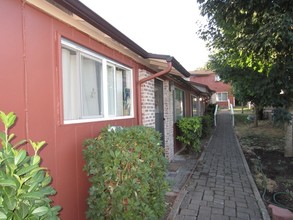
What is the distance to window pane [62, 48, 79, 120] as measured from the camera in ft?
11.3

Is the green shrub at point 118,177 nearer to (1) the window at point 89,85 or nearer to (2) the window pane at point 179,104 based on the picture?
(1) the window at point 89,85

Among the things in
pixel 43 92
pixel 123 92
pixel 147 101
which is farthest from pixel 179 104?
pixel 43 92

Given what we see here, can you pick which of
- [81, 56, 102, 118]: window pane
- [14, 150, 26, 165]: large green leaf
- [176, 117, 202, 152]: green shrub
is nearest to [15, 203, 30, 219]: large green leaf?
[14, 150, 26, 165]: large green leaf

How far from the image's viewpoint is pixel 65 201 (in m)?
3.28

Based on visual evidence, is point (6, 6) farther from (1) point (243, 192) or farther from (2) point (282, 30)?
(2) point (282, 30)

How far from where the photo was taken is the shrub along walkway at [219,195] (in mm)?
4555

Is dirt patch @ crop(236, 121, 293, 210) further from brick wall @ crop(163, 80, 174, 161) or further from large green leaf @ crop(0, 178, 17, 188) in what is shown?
large green leaf @ crop(0, 178, 17, 188)

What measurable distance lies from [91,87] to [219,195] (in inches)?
132

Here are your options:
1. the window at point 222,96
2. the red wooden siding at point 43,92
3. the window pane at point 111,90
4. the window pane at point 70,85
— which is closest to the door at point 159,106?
the window pane at point 111,90

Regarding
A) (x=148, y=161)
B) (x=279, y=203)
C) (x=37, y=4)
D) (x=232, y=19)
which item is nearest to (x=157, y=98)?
(x=232, y=19)

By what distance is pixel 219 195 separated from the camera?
548 centimetres

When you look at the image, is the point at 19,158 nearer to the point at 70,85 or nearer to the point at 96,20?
the point at 70,85

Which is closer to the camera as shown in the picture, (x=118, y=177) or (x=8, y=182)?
(x=8, y=182)

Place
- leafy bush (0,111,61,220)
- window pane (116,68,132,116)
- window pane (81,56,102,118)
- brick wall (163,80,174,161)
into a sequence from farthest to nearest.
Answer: brick wall (163,80,174,161)
window pane (116,68,132,116)
window pane (81,56,102,118)
leafy bush (0,111,61,220)
